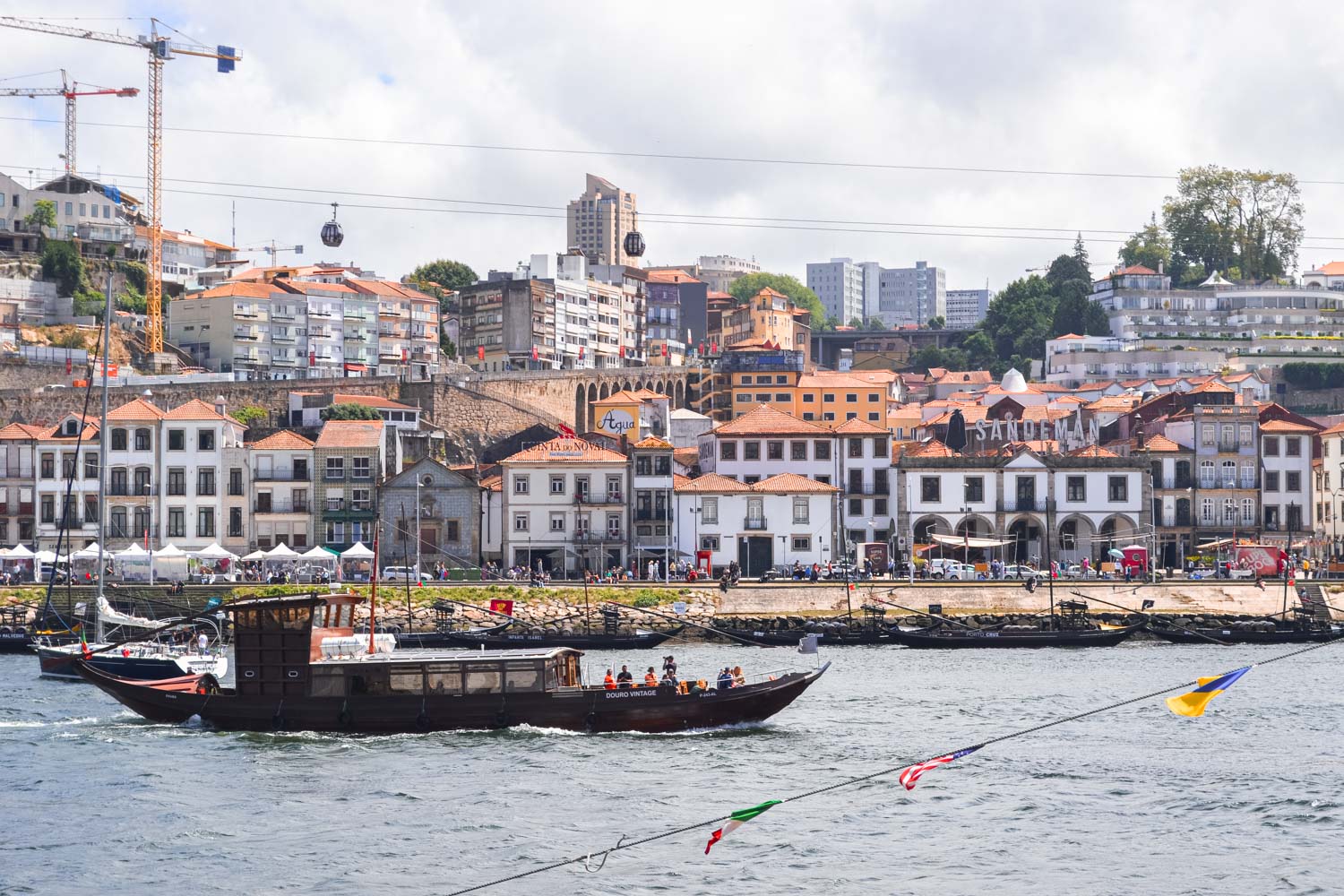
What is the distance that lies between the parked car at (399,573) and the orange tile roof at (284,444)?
10.1 metres

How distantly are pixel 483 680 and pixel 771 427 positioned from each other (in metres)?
54.1

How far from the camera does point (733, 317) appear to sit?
190m

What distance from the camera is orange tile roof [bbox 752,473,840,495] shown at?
95.9m

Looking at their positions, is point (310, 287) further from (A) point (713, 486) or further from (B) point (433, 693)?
(B) point (433, 693)

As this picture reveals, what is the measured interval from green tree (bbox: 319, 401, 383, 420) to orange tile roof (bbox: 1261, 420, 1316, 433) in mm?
50995

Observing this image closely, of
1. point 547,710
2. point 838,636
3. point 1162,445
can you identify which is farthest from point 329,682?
point 1162,445

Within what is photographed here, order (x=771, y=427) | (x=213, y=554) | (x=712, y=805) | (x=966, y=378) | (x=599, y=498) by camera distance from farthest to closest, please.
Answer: (x=966, y=378)
(x=771, y=427)
(x=599, y=498)
(x=213, y=554)
(x=712, y=805)

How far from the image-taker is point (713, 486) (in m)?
96.4

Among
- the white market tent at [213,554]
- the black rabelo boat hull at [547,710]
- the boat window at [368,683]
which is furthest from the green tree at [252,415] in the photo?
the black rabelo boat hull at [547,710]

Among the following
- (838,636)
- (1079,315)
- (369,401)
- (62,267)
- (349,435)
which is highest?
(62,267)

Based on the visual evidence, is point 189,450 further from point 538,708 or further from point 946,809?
point 946,809

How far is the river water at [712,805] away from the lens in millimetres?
35031

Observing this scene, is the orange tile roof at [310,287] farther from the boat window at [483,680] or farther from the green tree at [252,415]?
the boat window at [483,680]

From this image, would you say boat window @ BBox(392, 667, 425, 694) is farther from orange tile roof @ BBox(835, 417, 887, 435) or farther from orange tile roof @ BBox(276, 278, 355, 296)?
orange tile roof @ BBox(276, 278, 355, 296)
